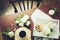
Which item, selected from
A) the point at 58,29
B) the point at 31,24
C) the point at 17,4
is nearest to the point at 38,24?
the point at 31,24

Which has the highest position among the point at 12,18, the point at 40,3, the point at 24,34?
the point at 40,3

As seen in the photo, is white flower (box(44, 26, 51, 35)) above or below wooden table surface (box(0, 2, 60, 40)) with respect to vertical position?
below

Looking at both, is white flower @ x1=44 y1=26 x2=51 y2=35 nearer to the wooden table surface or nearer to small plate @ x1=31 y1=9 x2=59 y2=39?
small plate @ x1=31 y1=9 x2=59 y2=39

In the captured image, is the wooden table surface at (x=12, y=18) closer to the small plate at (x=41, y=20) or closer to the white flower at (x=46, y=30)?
the small plate at (x=41, y=20)

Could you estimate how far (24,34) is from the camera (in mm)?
1466

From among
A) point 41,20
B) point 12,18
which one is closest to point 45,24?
point 41,20

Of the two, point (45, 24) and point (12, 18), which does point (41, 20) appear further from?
point (12, 18)

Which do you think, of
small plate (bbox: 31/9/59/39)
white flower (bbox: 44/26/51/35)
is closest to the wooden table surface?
small plate (bbox: 31/9/59/39)

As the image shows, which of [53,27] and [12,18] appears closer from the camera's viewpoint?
[53,27]

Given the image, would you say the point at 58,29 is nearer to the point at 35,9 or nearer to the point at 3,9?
the point at 35,9

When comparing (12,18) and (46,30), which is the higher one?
(12,18)

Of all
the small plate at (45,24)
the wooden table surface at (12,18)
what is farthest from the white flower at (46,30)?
the wooden table surface at (12,18)

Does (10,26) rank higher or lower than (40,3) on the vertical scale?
lower

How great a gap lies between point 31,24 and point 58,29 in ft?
0.85
